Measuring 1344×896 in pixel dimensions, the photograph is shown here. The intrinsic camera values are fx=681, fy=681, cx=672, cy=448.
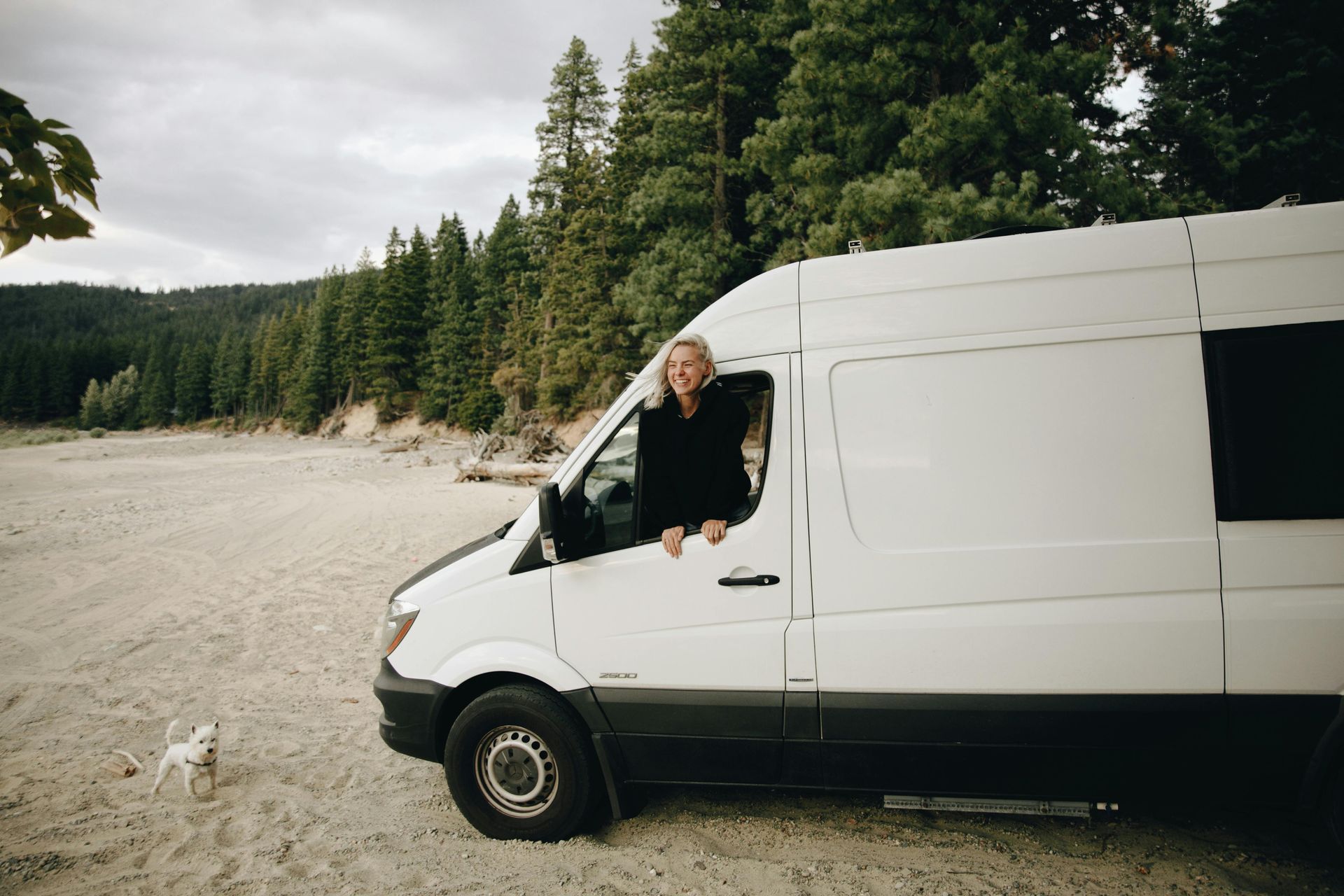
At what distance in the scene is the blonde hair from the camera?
10.8 ft

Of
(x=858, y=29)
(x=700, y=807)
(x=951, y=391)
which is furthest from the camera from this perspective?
(x=858, y=29)

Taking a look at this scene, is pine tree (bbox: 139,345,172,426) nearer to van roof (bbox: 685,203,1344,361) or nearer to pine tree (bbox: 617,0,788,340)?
pine tree (bbox: 617,0,788,340)

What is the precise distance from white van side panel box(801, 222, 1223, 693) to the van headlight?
2117 mm

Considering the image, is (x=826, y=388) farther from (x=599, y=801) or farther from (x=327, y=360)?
(x=327, y=360)

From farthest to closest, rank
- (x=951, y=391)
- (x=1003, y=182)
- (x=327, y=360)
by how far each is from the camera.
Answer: (x=327, y=360)
(x=1003, y=182)
(x=951, y=391)

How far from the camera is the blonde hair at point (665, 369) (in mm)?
3293

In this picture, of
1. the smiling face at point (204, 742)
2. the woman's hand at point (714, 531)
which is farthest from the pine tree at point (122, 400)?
the woman's hand at point (714, 531)

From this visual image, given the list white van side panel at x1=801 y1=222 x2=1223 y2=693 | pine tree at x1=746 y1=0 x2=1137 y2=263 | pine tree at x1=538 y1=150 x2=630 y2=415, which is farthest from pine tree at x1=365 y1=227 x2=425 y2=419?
white van side panel at x1=801 y1=222 x2=1223 y2=693

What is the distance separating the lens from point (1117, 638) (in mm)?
2934

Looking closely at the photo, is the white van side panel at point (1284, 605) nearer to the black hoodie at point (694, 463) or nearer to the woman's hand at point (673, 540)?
the black hoodie at point (694, 463)

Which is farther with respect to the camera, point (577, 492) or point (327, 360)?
point (327, 360)

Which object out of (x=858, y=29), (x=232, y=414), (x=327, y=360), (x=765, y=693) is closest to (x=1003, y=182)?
(x=858, y=29)

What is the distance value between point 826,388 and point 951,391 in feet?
1.84

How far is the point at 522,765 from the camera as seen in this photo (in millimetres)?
3518
